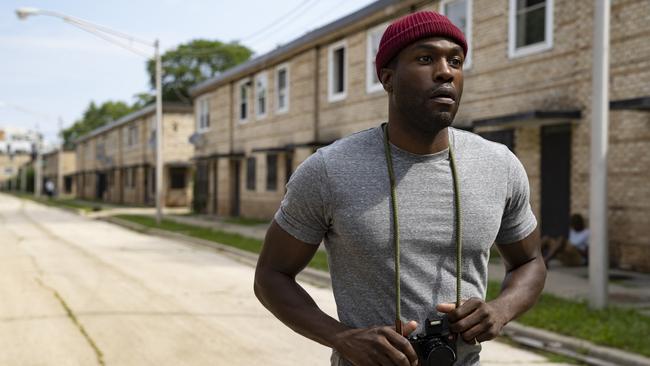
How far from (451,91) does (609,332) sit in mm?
5828

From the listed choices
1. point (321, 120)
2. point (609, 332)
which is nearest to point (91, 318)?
point (609, 332)

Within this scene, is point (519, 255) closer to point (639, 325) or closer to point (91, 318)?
point (639, 325)

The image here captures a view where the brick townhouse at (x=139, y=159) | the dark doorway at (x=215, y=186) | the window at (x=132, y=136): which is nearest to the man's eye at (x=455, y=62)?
the dark doorway at (x=215, y=186)

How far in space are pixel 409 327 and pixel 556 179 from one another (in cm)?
1225

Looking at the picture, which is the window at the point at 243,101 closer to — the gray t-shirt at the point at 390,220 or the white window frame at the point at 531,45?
the white window frame at the point at 531,45

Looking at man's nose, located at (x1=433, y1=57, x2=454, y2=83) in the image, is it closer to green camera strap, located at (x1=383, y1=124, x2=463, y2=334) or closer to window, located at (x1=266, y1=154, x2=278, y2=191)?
green camera strap, located at (x1=383, y1=124, x2=463, y2=334)

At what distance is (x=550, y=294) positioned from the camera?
364 inches

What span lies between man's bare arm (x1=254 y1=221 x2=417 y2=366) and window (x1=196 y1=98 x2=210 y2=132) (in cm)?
3148

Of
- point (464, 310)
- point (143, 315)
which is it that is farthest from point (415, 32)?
point (143, 315)

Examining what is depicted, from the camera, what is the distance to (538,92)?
13.6 meters

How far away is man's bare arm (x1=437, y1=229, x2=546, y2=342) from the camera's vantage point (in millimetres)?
1776

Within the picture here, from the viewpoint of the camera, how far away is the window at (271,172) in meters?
25.7

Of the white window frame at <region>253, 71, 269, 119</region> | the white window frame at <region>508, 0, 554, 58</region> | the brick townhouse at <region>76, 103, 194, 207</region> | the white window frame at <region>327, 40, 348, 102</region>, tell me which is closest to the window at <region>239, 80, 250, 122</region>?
the white window frame at <region>253, 71, 269, 119</region>

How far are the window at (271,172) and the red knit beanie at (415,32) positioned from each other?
23.6m
